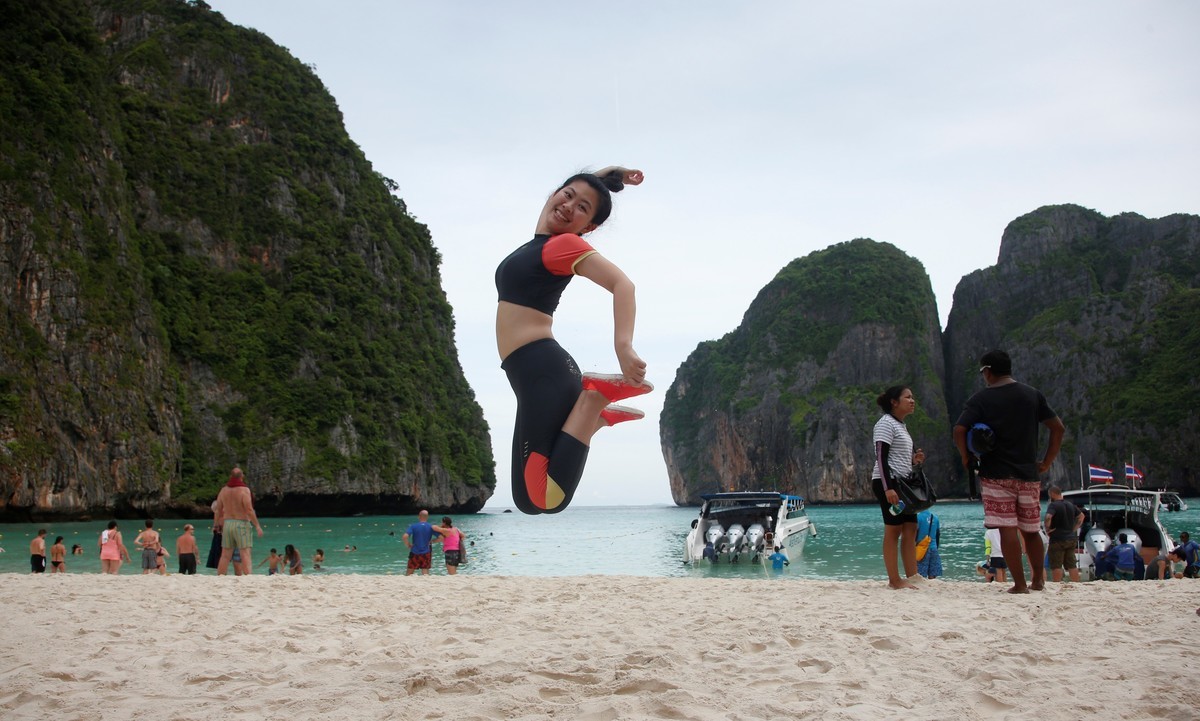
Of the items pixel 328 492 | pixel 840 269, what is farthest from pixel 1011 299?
pixel 328 492

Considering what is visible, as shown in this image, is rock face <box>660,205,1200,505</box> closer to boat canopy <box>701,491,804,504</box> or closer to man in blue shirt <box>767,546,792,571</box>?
boat canopy <box>701,491,804,504</box>

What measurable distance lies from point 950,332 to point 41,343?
11784 centimetres

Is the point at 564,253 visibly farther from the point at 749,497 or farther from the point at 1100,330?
the point at 1100,330

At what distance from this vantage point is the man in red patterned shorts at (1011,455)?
703 centimetres

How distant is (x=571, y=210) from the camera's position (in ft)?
11.7

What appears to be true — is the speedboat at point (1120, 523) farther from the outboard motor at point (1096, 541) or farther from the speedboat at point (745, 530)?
the speedboat at point (745, 530)

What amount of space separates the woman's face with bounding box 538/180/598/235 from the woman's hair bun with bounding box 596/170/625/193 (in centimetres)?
13

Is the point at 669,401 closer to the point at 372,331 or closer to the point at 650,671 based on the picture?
the point at 372,331

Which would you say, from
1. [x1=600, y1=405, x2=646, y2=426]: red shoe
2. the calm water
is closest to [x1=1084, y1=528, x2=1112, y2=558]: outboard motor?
the calm water

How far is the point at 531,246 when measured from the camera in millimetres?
3504

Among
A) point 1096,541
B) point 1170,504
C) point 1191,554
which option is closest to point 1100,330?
point 1170,504

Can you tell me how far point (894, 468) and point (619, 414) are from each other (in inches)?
197

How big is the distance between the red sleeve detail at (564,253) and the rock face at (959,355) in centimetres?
10978

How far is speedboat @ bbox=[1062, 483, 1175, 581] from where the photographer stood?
1716 centimetres
